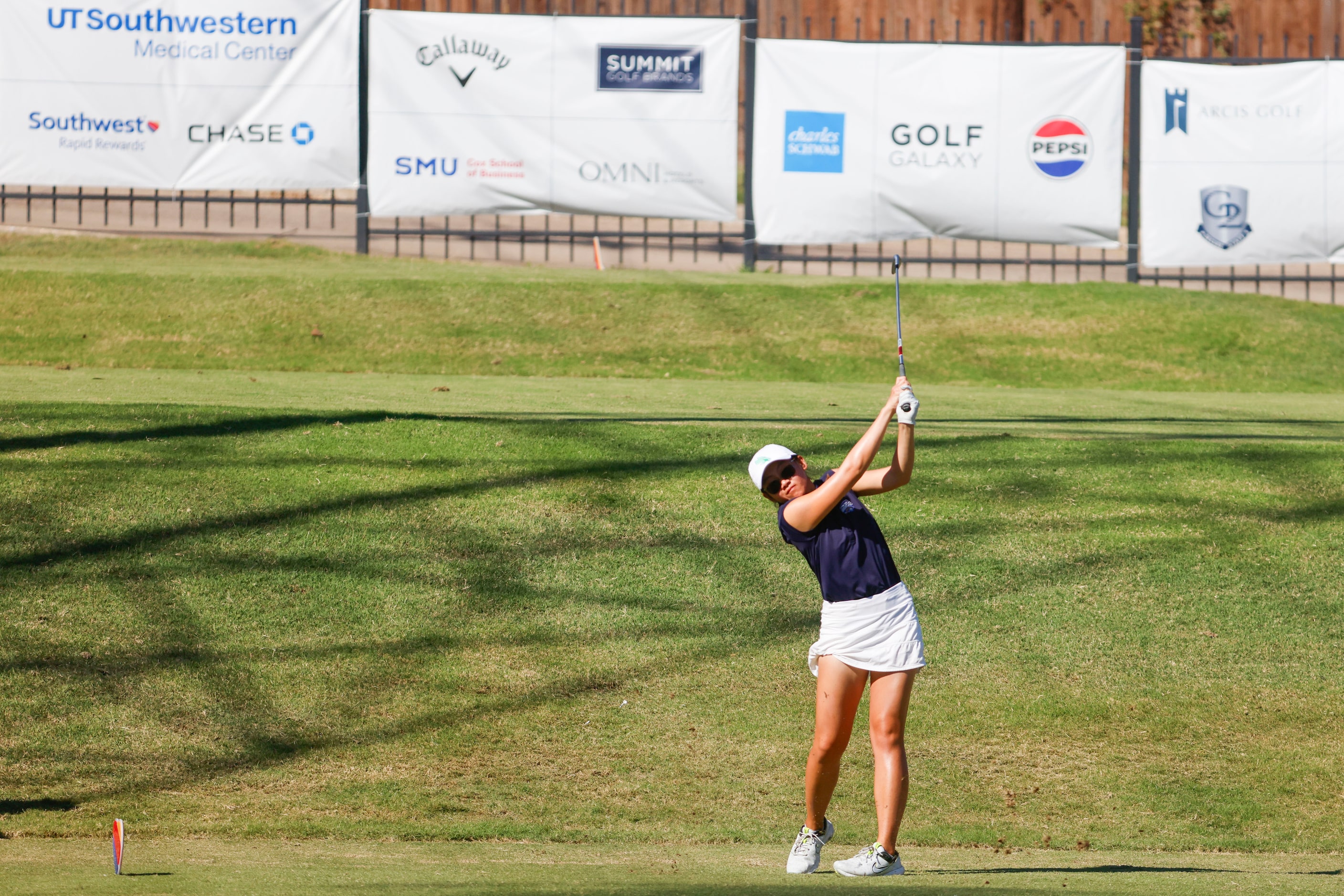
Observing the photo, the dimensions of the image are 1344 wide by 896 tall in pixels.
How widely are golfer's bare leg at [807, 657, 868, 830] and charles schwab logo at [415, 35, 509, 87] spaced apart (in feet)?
42.3

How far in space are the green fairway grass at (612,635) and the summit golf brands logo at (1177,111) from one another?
4.96m

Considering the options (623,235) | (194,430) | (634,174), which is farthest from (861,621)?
(623,235)

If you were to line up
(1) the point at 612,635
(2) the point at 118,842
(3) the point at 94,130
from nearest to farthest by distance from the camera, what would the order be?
(2) the point at 118,842 < (1) the point at 612,635 < (3) the point at 94,130

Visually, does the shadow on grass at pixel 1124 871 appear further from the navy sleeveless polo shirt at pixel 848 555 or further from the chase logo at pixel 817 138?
the chase logo at pixel 817 138

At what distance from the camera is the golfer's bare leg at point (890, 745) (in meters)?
5.51

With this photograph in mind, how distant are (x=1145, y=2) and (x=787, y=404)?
16397 millimetres

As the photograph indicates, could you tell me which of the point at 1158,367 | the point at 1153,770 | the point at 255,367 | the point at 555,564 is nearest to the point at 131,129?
the point at 255,367

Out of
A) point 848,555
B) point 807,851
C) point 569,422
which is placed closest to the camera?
point 848,555

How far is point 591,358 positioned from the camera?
15109mm

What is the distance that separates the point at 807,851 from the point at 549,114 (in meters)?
12.9

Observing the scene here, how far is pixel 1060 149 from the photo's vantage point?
17438 millimetres

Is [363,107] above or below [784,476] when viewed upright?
above

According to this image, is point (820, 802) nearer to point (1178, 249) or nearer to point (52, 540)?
point (52, 540)

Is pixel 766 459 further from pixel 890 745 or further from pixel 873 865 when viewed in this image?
pixel 873 865
